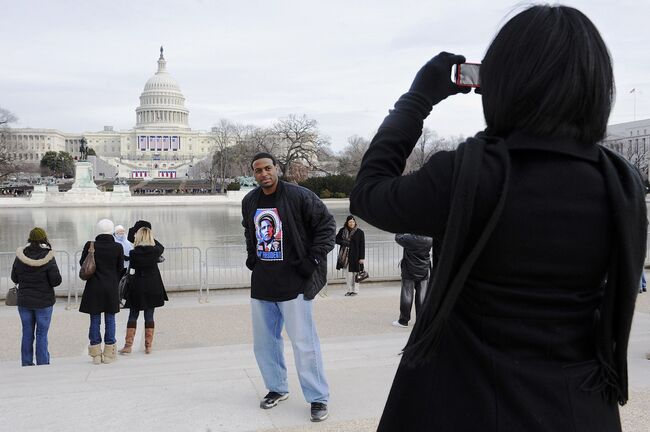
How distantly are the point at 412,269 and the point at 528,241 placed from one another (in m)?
7.24

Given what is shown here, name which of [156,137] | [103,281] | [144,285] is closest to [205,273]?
[144,285]

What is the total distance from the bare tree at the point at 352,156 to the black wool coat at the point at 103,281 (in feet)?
200

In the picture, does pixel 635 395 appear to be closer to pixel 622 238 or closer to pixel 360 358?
pixel 360 358

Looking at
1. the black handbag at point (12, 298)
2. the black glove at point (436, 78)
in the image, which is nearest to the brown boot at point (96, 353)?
the black handbag at point (12, 298)

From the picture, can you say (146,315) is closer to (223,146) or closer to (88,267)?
(88,267)

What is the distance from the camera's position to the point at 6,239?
22875 millimetres

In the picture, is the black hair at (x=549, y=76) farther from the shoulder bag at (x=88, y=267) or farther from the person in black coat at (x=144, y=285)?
the person in black coat at (x=144, y=285)

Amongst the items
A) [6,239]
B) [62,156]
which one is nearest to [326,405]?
[6,239]

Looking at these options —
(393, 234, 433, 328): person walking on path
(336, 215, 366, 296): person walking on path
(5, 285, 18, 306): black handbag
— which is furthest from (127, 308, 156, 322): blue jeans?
(336, 215, 366, 296): person walking on path

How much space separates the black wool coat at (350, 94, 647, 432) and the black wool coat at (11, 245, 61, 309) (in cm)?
628

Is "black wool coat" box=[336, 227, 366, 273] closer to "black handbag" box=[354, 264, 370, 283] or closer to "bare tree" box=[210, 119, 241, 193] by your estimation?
"black handbag" box=[354, 264, 370, 283]

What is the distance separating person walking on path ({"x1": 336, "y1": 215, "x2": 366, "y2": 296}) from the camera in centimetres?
1134

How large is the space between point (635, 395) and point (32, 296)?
6.06 metres

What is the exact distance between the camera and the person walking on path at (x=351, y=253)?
11.3 m
